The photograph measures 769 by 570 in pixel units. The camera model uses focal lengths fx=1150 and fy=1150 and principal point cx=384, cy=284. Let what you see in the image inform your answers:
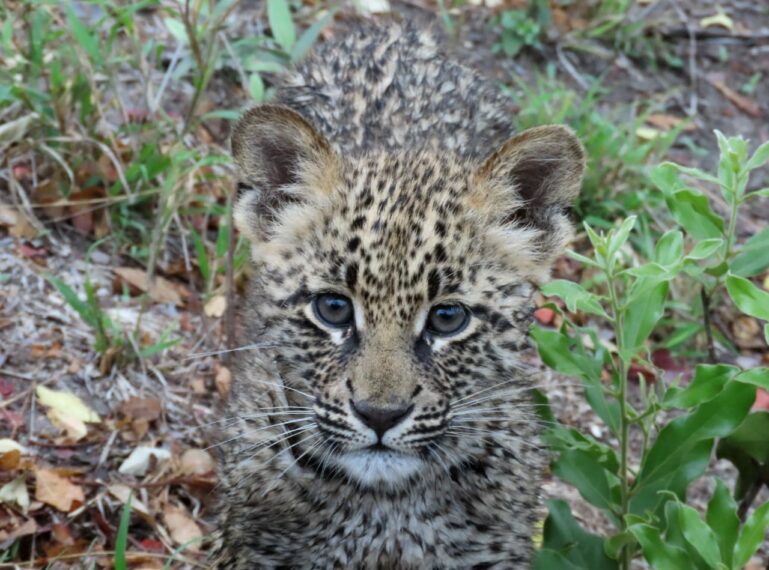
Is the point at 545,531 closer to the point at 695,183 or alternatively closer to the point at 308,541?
the point at 308,541

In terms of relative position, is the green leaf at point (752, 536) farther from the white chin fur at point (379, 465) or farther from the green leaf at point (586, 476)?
the white chin fur at point (379, 465)

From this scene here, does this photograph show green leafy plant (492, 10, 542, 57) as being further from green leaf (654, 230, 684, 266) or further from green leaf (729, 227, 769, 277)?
green leaf (654, 230, 684, 266)

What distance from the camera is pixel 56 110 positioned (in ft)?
20.5

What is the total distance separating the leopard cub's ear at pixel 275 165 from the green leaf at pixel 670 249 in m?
1.25

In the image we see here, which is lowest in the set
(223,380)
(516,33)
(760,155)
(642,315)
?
(223,380)

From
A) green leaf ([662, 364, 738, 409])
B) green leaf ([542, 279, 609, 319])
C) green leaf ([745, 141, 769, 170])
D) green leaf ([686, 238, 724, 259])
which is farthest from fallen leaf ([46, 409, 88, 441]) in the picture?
green leaf ([745, 141, 769, 170])

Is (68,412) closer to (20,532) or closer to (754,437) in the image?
(20,532)

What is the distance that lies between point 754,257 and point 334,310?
160cm

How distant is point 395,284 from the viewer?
398cm

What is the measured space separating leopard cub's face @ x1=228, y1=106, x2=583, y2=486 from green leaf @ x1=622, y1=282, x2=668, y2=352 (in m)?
0.39

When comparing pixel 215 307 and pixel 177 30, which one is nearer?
pixel 215 307

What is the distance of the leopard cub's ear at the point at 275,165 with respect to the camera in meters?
4.34

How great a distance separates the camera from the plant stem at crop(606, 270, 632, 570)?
3980mm

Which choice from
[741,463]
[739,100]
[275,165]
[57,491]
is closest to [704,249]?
[741,463]
